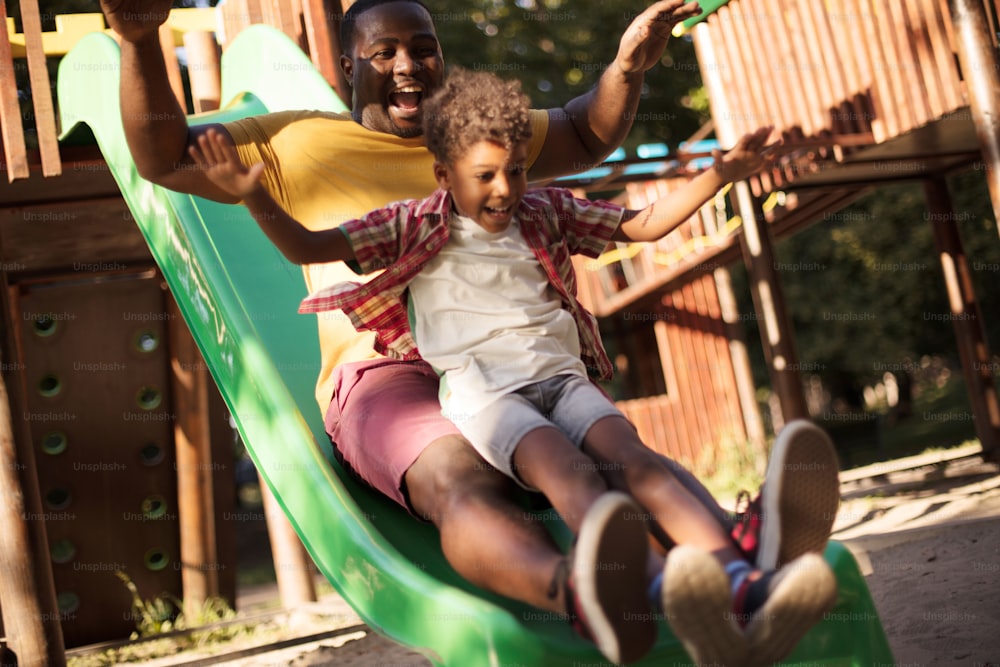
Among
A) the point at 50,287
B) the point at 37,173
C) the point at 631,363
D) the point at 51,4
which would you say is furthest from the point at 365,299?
the point at 631,363

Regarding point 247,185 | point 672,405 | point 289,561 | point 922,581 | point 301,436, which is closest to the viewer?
point 247,185

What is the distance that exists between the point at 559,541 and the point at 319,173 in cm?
132

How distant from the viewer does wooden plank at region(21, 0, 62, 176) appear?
182 inches

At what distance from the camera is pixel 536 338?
2398 millimetres

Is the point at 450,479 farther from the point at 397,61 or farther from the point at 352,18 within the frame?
the point at 352,18

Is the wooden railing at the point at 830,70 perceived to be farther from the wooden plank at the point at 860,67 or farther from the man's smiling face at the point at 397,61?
the man's smiling face at the point at 397,61

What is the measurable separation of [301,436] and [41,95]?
2.76m

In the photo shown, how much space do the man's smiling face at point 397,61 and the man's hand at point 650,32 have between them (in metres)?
0.55

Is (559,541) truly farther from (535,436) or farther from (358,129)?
(358,129)

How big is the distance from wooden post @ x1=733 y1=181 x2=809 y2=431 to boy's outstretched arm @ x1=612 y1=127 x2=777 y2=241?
17.4ft

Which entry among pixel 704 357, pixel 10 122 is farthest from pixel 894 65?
pixel 704 357

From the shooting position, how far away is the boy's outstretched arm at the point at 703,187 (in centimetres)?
248

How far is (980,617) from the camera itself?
369 centimetres

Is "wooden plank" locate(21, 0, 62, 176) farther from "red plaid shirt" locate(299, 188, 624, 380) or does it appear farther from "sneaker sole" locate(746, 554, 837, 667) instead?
"sneaker sole" locate(746, 554, 837, 667)
